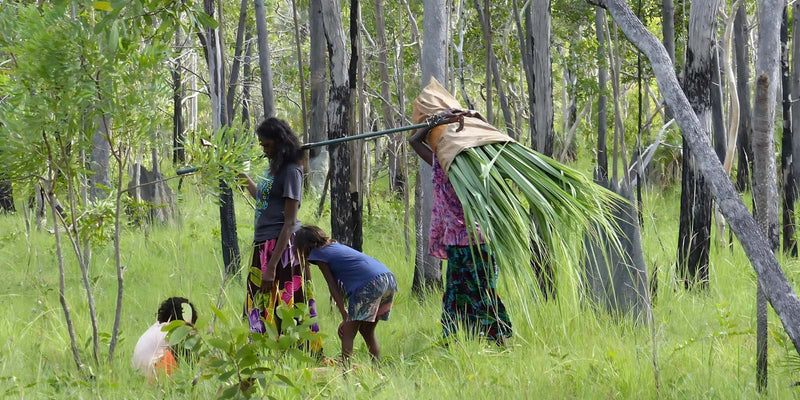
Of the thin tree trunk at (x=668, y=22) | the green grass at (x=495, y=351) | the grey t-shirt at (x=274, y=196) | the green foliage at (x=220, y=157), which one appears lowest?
the green grass at (x=495, y=351)

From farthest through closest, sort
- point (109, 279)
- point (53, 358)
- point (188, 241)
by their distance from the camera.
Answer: point (188, 241) < point (109, 279) < point (53, 358)

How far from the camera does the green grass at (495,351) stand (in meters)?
4.00

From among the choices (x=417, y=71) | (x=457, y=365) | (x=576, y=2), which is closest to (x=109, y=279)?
(x=457, y=365)

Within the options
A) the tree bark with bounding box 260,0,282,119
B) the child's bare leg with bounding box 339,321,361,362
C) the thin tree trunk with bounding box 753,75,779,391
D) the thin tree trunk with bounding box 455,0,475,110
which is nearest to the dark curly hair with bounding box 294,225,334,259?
the child's bare leg with bounding box 339,321,361,362

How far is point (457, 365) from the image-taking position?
431 cm

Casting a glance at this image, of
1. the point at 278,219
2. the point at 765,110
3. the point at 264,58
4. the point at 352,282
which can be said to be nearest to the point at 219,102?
the point at 278,219

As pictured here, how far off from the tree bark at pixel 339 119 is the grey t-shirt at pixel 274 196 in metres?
1.45

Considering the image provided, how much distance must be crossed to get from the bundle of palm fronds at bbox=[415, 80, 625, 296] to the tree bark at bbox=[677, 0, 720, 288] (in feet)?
5.68

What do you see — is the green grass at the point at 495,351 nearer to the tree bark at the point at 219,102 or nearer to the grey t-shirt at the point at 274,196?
the tree bark at the point at 219,102

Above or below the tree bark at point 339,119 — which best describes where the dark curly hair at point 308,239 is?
below

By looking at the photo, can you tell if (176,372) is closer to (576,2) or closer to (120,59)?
(120,59)

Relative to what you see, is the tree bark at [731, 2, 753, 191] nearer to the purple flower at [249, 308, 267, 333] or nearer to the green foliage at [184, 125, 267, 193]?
the purple flower at [249, 308, 267, 333]

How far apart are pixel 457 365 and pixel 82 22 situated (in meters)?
2.67

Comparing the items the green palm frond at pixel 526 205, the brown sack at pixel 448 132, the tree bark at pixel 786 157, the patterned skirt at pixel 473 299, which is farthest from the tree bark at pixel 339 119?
the tree bark at pixel 786 157
